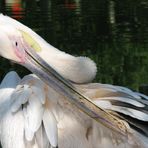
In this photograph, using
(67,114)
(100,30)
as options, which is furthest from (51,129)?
(100,30)

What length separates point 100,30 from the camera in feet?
27.2

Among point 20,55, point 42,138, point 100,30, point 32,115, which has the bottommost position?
point 100,30

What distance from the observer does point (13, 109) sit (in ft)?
11.1

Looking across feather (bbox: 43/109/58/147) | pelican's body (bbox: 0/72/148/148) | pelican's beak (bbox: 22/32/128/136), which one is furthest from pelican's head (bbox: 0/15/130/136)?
feather (bbox: 43/109/58/147)

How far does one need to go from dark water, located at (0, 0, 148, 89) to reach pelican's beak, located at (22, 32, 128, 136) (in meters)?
1.92

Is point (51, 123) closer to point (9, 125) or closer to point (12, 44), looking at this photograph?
point (9, 125)

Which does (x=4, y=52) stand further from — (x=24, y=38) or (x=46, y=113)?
(x=46, y=113)

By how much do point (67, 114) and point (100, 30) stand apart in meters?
4.99

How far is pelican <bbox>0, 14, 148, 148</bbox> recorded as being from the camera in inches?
129

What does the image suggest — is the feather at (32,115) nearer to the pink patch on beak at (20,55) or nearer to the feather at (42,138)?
the feather at (42,138)

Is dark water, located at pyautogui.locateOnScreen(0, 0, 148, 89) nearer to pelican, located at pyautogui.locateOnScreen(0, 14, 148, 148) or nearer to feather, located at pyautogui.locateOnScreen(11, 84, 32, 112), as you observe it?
pelican, located at pyautogui.locateOnScreen(0, 14, 148, 148)

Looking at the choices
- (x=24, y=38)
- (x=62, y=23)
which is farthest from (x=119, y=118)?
(x=62, y=23)

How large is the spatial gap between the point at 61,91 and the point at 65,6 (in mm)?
7156

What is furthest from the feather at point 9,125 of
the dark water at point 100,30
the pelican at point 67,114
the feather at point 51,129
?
the dark water at point 100,30
